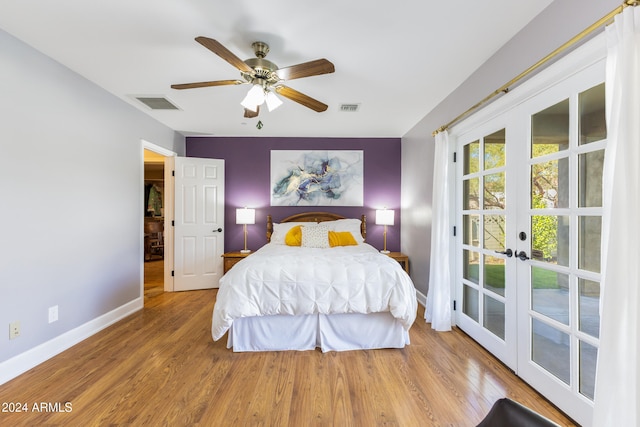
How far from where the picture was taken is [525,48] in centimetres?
183

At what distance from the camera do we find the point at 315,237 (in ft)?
12.4

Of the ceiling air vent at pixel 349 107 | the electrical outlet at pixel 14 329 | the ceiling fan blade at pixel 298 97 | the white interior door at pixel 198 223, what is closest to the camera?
the electrical outlet at pixel 14 329

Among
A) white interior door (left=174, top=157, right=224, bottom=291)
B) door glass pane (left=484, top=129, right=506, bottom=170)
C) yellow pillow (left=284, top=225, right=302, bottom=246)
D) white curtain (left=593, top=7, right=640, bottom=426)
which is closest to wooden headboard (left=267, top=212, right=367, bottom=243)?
yellow pillow (left=284, top=225, right=302, bottom=246)

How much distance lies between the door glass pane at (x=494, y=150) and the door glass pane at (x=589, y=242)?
2.63ft

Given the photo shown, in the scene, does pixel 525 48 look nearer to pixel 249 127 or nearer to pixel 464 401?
pixel 464 401

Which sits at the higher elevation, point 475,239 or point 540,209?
point 540,209

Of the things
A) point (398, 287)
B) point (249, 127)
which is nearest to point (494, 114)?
point (398, 287)

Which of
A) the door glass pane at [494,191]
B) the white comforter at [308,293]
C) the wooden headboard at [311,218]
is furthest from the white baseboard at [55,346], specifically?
the door glass pane at [494,191]

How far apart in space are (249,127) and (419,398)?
3.83 meters

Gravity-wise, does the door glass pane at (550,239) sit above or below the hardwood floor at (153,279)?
above

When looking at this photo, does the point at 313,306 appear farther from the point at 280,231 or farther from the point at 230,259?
the point at 230,259

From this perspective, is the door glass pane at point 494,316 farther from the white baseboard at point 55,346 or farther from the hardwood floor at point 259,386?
the white baseboard at point 55,346

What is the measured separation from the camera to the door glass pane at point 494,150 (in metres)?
→ 2.18

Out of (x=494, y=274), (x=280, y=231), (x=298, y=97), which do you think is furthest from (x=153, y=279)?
(x=494, y=274)
